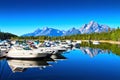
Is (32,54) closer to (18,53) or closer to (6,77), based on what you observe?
(18,53)

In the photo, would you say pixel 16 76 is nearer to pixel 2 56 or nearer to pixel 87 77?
pixel 87 77

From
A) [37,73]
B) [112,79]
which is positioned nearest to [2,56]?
[37,73]

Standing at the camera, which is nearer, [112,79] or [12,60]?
[112,79]

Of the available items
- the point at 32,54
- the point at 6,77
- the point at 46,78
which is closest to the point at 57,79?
the point at 46,78

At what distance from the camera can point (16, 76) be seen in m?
42.5

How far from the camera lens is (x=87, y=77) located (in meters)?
42.8

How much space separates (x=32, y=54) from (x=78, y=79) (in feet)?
81.4

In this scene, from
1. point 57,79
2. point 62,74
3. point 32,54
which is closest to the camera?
point 57,79

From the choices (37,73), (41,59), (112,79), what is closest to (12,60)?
(41,59)

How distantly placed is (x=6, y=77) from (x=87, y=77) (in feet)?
38.6

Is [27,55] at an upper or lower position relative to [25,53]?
lower

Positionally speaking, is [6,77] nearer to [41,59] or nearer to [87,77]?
[87,77]

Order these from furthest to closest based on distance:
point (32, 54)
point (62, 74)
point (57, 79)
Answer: point (32, 54), point (62, 74), point (57, 79)

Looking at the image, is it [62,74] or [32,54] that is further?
[32,54]
